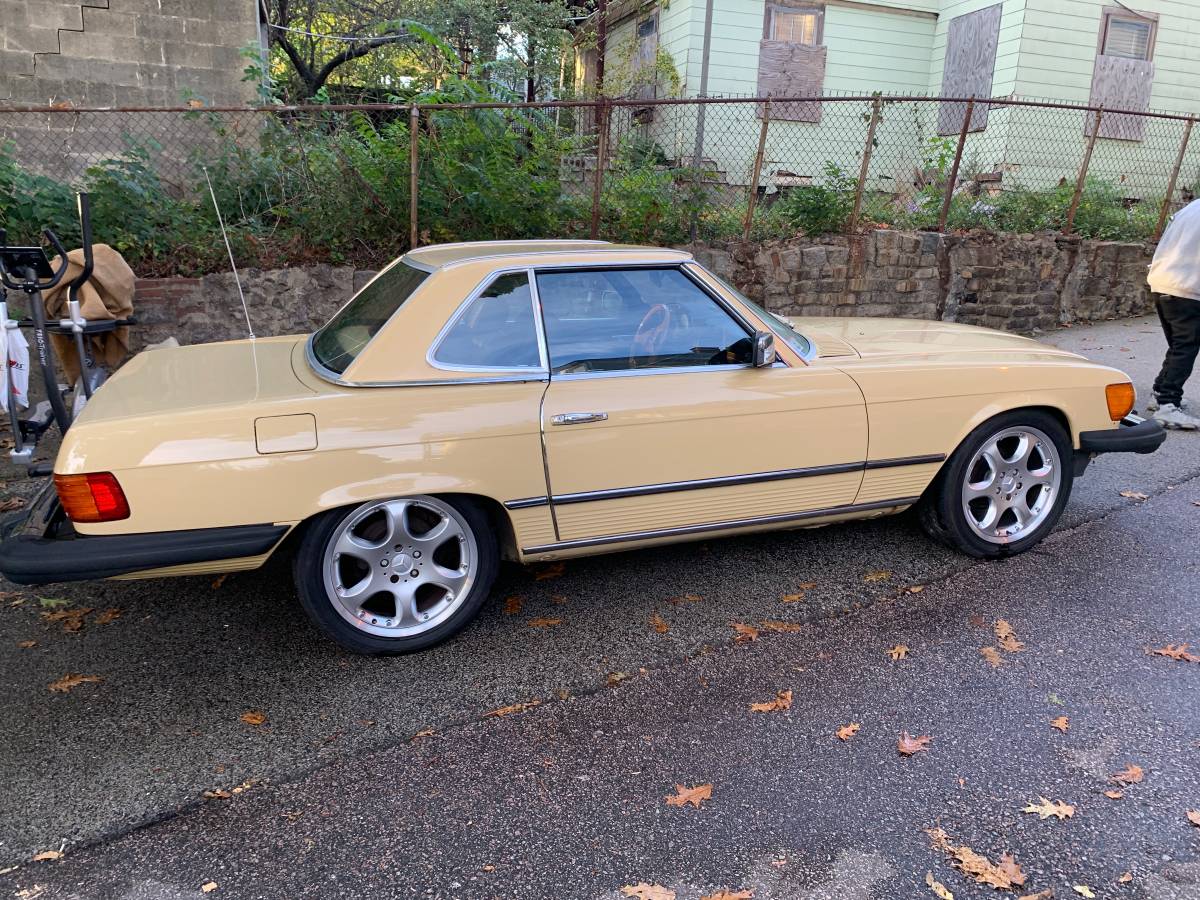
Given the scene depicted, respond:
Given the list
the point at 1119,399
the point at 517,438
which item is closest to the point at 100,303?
the point at 517,438

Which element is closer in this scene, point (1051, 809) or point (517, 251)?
point (1051, 809)

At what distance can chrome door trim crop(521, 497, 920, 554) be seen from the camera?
→ 341cm

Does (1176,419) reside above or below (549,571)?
above

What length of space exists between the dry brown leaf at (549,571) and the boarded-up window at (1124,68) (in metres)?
12.6

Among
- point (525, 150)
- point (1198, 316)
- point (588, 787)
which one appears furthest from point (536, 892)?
point (525, 150)

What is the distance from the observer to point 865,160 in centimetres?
826

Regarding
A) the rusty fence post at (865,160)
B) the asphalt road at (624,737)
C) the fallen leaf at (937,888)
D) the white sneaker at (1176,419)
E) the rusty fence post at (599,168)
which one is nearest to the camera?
the fallen leaf at (937,888)

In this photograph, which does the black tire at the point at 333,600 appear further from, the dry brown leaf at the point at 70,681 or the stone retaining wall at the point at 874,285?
the stone retaining wall at the point at 874,285

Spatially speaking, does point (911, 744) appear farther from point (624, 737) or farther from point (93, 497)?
point (93, 497)

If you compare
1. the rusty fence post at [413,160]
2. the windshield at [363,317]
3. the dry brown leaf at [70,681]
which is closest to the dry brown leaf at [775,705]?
the windshield at [363,317]

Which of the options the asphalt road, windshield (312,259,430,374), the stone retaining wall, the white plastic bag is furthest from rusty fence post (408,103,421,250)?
the asphalt road

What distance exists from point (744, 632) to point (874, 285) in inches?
242

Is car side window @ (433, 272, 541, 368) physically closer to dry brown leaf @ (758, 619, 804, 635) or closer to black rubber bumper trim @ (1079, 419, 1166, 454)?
dry brown leaf @ (758, 619, 804, 635)

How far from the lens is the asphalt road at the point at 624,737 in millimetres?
2295
